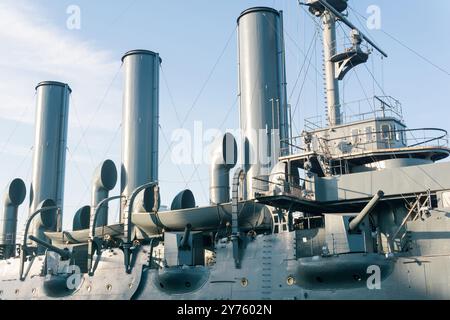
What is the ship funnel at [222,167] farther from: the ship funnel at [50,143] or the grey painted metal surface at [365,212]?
the ship funnel at [50,143]

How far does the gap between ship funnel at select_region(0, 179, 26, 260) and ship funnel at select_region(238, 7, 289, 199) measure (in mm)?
15718

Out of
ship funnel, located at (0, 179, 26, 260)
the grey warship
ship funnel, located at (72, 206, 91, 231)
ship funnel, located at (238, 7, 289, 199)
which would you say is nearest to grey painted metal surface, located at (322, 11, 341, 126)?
the grey warship

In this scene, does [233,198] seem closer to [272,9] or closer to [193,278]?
[193,278]

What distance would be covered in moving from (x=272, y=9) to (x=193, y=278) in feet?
51.2

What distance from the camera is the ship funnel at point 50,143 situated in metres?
34.2

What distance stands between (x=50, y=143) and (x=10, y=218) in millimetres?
6161

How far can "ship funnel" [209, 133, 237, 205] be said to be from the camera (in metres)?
21.1

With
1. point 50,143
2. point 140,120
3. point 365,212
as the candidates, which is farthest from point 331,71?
point 50,143

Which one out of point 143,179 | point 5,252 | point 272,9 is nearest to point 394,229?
point 272,9

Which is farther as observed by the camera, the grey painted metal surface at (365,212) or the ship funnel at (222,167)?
the ship funnel at (222,167)

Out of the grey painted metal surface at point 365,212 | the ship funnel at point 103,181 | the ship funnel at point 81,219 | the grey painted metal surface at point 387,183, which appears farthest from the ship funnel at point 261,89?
the ship funnel at point 81,219

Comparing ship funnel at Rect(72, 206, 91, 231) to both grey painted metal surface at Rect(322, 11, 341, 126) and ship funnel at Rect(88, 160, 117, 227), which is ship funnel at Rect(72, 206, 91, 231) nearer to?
ship funnel at Rect(88, 160, 117, 227)

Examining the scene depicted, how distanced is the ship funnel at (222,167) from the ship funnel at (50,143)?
53.9 feet

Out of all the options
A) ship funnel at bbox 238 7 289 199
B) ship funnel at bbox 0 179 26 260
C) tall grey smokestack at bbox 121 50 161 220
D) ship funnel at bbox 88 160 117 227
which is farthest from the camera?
ship funnel at bbox 0 179 26 260
